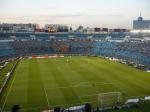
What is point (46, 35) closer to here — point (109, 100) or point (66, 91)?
point (66, 91)

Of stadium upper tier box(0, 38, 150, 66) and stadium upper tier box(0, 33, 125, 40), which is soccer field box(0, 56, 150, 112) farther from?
stadium upper tier box(0, 33, 125, 40)

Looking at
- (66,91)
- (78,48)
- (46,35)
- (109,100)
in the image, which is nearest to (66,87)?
(66,91)

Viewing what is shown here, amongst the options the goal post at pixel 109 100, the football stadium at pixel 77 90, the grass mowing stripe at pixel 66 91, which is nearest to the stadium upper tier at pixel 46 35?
the football stadium at pixel 77 90

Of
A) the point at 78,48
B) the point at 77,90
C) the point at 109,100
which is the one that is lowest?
the point at 77,90

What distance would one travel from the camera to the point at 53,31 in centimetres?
14275

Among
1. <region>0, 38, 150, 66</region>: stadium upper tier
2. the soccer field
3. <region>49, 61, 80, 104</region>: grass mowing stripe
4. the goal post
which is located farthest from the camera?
<region>0, 38, 150, 66</region>: stadium upper tier

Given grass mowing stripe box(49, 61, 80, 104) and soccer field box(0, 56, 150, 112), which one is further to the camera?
grass mowing stripe box(49, 61, 80, 104)

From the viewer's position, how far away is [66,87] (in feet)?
144

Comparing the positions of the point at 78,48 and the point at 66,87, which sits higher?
the point at 78,48

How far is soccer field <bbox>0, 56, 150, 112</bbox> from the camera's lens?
118ft

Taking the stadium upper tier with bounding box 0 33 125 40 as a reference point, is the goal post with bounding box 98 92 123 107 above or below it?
below

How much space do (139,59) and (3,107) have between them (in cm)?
5429

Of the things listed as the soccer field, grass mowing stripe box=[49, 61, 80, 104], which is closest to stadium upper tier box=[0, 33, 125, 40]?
the soccer field

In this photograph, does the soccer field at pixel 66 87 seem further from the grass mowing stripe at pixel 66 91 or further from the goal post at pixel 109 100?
the goal post at pixel 109 100
